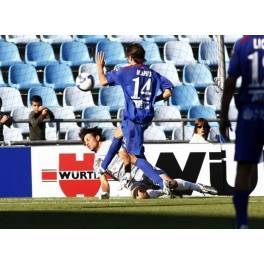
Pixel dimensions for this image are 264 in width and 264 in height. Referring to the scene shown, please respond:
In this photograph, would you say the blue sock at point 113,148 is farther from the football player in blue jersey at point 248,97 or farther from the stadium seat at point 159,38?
the stadium seat at point 159,38

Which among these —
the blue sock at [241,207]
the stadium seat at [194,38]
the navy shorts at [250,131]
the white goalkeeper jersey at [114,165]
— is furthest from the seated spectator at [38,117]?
the navy shorts at [250,131]

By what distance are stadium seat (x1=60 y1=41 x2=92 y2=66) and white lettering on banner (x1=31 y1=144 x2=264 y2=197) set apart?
6814 mm

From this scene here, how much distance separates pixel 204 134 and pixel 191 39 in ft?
24.2

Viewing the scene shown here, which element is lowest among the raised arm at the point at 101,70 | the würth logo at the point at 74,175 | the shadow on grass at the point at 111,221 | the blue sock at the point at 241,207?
the würth logo at the point at 74,175

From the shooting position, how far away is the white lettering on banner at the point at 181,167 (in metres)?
15.6

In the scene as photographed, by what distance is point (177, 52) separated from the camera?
22.4 m

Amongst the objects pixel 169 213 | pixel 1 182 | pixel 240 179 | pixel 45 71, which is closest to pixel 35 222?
pixel 169 213

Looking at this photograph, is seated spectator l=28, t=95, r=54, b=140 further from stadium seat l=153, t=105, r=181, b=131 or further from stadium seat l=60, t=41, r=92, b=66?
stadium seat l=60, t=41, r=92, b=66

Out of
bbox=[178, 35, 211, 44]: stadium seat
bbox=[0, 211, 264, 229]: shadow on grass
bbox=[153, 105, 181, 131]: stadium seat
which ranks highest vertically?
bbox=[178, 35, 211, 44]: stadium seat

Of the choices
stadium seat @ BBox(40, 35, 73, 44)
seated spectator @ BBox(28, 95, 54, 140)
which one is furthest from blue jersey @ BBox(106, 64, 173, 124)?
stadium seat @ BBox(40, 35, 73, 44)

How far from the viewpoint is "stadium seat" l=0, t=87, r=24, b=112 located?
21.1 meters

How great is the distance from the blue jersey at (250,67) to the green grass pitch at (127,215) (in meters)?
1.52

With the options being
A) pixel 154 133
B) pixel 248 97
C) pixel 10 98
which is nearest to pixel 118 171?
pixel 154 133

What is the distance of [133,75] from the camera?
510 inches
